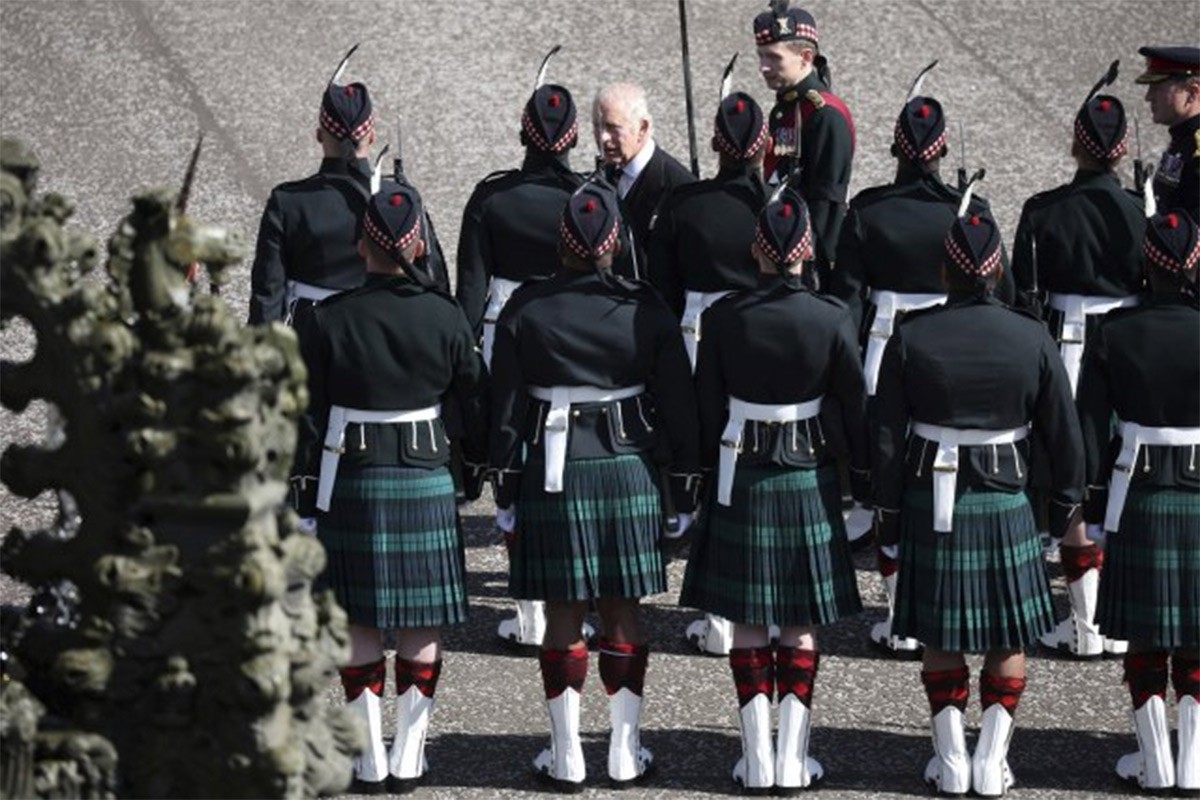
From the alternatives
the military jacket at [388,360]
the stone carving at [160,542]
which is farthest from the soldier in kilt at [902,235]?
the stone carving at [160,542]

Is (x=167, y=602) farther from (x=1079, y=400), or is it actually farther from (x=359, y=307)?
(x=1079, y=400)

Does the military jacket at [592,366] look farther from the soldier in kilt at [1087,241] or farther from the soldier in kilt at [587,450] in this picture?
the soldier in kilt at [1087,241]

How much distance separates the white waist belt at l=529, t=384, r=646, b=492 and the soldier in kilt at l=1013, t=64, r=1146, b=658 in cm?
210

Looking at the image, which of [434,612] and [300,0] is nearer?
[434,612]

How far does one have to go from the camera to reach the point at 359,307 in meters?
9.88

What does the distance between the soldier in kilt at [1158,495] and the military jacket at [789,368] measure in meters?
0.78

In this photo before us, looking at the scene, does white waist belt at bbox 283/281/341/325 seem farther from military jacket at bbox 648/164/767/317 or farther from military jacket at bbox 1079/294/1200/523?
military jacket at bbox 1079/294/1200/523

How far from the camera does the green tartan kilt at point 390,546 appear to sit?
985cm

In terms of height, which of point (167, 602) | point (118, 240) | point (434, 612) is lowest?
point (434, 612)

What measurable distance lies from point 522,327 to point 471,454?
0.48 metres

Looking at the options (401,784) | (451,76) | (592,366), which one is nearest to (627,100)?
(592,366)

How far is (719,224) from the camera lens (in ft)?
Result: 37.5

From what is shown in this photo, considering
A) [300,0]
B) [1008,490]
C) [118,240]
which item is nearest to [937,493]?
[1008,490]

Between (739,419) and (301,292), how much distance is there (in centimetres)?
225
